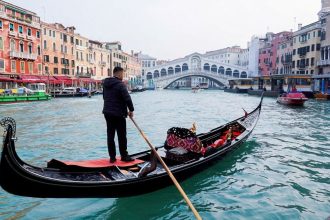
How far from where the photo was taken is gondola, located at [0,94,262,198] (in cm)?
292

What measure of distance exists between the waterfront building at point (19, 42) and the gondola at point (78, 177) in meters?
23.6

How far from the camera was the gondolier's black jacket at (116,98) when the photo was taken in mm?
3949

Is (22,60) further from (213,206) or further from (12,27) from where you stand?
(213,206)

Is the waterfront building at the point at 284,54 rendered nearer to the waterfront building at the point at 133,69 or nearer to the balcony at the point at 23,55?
the waterfront building at the point at 133,69

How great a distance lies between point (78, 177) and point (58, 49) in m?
32.2

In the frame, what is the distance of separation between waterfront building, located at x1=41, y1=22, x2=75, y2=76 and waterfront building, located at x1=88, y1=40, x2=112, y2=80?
5.09 metres

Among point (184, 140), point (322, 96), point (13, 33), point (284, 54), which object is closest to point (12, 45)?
point (13, 33)

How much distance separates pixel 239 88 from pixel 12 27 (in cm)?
2975

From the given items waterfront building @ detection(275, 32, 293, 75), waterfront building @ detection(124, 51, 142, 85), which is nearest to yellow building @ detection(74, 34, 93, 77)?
waterfront building @ detection(124, 51, 142, 85)

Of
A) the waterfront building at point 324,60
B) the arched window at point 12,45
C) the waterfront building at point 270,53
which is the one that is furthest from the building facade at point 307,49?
the arched window at point 12,45

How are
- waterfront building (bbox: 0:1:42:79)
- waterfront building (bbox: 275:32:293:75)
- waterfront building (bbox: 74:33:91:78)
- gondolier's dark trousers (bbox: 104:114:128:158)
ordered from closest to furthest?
gondolier's dark trousers (bbox: 104:114:128:158) → waterfront building (bbox: 0:1:42:79) → waterfront building (bbox: 74:33:91:78) → waterfront building (bbox: 275:32:293:75)

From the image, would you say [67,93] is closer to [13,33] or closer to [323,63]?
[13,33]

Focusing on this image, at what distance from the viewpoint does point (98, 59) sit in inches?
1709

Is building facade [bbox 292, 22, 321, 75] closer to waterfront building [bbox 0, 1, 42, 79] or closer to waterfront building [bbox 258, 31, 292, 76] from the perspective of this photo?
waterfront building [bbox 258, 31, 292, 76]
